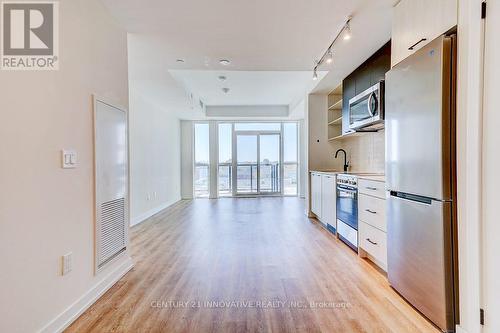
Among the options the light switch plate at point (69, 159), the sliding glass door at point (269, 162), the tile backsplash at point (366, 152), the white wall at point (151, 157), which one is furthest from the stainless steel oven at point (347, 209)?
the sliding glass door at point (269, 162)

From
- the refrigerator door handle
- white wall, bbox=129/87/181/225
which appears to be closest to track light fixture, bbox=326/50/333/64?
the refrigerator door handle

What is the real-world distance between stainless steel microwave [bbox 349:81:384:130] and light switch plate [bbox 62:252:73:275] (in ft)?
10.2

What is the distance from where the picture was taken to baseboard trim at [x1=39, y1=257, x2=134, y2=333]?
5.43 ft

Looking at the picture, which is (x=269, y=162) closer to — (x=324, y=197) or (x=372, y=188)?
(x=324, y=197)

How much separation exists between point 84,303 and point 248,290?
126 centimetres

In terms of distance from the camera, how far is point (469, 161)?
150 cm

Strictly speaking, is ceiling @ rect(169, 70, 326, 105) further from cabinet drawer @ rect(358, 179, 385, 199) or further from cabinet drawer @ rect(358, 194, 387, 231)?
cabinet drawer @ rect(358, 194, 387, 231)

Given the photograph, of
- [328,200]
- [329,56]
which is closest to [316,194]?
[328,200]

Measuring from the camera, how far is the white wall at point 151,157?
480cm

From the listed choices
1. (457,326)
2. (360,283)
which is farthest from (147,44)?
(457,326)

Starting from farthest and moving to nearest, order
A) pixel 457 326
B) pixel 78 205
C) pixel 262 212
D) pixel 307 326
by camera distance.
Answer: pixel 262 212
pixel 78 205
pixel 307 326
pixel 457 326

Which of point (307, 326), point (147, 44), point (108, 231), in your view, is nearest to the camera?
point (307, 326)

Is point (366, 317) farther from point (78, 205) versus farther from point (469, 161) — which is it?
point (78, 205)

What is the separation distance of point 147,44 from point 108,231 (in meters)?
2.02
